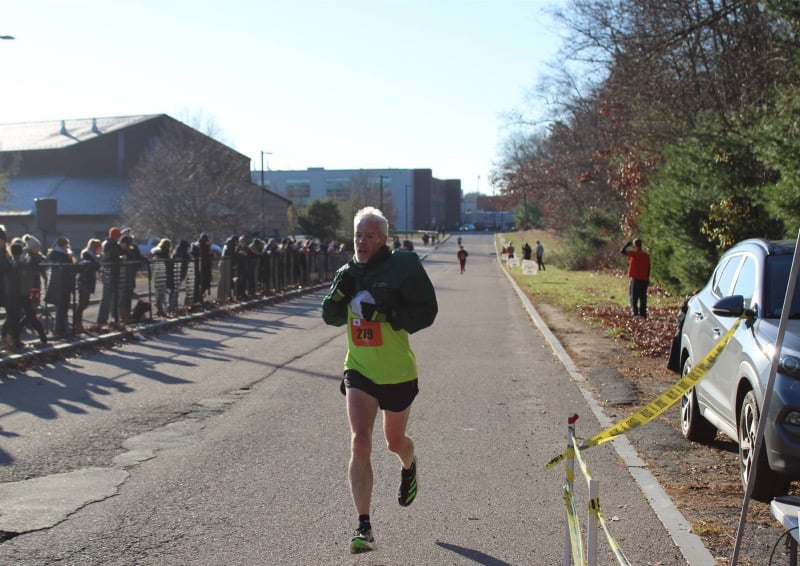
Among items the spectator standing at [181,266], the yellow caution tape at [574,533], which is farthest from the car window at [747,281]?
the spectator standing at [181,266]

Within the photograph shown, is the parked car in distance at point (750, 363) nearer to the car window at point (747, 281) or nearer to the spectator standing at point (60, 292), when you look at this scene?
the car window at point (747, 281)

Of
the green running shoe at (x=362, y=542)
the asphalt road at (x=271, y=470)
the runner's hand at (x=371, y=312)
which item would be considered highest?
the runner's hand at (x=371, y=312)

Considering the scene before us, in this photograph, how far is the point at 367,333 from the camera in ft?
17.9

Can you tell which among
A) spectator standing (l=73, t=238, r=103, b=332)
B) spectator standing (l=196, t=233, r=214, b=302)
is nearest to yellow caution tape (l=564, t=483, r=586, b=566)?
spectator standing (l=73, t=238, r=103, b=332)

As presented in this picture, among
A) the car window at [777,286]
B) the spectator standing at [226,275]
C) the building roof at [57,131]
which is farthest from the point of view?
the building roof at [57,131]

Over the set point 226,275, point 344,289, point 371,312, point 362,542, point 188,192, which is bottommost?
point 362,542

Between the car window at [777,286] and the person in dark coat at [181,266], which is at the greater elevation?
the car window at [777,286]

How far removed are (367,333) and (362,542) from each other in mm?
1152

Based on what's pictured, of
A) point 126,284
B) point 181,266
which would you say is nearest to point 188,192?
point 181,266

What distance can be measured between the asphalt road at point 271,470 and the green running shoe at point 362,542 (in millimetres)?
107

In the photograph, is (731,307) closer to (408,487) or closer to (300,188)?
(408,487)

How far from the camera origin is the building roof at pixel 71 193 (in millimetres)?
66438

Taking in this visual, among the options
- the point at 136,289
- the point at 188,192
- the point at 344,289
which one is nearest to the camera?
the point at 344,289

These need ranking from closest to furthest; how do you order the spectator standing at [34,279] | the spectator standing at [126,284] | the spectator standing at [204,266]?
the spectator standing at [34,279]
the spectator standing at [126,284]
the spectator standing at [204,266]
